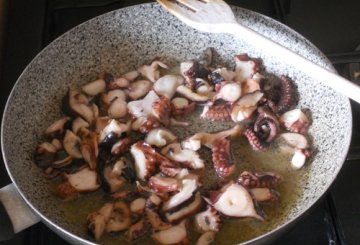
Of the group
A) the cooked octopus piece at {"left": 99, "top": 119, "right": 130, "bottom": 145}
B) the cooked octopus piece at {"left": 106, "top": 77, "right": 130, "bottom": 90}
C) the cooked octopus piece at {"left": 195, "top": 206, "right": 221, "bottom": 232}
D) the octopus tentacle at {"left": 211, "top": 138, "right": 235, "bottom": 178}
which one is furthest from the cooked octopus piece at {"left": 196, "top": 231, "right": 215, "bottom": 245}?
the cooked octopus piece at {"left": 106, "top": 77, "right": 130, "bottom": 90}

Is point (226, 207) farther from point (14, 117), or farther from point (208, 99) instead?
point (14, 117)

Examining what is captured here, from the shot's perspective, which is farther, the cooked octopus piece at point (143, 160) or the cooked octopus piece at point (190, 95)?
the cooked octopus piece at point (190, 95)

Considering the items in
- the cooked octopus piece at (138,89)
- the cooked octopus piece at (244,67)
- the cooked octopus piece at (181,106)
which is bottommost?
the cooked octopus piece at (181,106)

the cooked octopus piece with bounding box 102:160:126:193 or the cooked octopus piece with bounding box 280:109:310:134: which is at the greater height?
the cooked octopus piece with bounding box 280:109:310:134

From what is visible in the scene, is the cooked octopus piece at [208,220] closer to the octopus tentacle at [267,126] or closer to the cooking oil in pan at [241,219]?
the cooking oil in pan at [241,219]

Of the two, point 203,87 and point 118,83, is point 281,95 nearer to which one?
point 203,87

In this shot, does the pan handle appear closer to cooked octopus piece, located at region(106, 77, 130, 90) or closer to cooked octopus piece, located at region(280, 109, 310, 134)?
cooked octopus piece, located at region(106, 77, 130, 90)

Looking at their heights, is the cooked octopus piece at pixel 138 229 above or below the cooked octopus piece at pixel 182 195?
below

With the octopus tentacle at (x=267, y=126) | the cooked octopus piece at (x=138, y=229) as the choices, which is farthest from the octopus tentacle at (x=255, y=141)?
the cooked octopus piece at (x=138, y=229)

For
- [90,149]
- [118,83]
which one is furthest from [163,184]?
[118,83]
